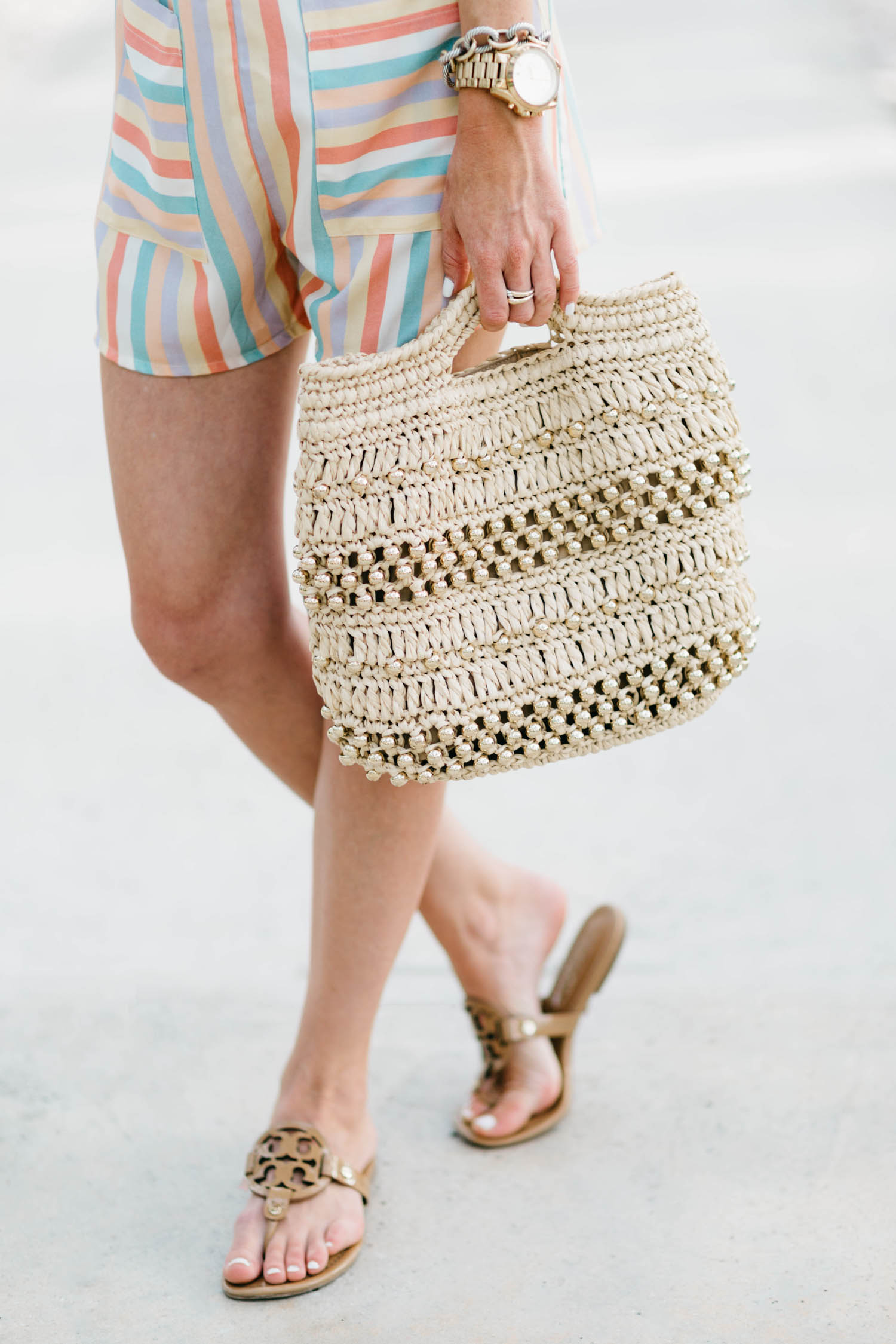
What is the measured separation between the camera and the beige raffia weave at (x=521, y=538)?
31.6 inches

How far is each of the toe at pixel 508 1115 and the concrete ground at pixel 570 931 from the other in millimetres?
25

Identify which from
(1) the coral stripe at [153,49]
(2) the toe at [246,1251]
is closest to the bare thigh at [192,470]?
(1) the coral stripe at [153,49]

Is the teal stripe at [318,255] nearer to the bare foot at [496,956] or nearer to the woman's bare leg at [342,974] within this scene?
the woman's bare leg at [342,974]

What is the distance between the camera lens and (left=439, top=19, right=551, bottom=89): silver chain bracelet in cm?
75

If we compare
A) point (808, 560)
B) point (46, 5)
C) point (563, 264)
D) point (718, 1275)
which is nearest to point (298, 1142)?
point (718, 1275)

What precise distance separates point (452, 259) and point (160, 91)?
231 mm

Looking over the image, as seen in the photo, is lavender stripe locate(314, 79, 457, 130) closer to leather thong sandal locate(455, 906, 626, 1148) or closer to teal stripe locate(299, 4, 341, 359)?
teal stripe locate(299, 4, 341, 359)

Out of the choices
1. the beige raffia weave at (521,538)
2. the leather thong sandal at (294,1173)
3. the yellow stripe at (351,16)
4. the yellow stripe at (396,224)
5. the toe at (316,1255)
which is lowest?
the toe at (316,1255)

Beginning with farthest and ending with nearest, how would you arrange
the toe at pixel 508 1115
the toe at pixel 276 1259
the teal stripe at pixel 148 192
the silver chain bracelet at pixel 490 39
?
the toe at pixel 508 1115 < the toe at pixel 276 1259 < the teal stripe at pixel 148 192 < the silver chain bracelet at pixel 490 39

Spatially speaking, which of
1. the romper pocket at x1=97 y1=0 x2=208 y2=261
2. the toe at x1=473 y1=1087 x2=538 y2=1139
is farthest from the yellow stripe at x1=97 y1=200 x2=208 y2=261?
the toe at x1=473 y1=1087 x2=538 y2=1139

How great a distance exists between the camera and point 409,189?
81 centimetres

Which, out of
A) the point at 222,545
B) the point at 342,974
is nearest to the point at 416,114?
the point at 222,545

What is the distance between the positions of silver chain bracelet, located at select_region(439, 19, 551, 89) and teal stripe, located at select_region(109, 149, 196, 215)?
21 centimetres

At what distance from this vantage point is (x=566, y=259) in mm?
813
